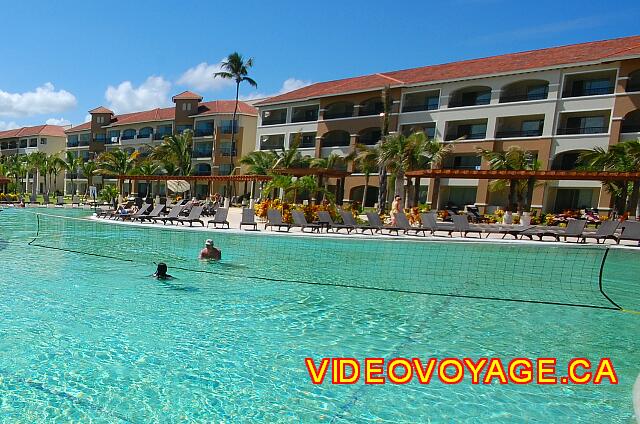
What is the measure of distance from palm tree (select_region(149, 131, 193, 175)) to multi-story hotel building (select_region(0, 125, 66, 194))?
33.7 metres

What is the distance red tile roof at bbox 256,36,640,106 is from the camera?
3219cm

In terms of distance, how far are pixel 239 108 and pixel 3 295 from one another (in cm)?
5147

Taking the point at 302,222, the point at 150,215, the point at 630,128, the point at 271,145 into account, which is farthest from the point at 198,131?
the point at 630,128

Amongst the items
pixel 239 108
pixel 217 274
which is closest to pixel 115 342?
pixel 217 274

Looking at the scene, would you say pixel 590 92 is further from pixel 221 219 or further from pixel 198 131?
pixel 198 131

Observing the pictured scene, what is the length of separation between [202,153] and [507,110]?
122 ft

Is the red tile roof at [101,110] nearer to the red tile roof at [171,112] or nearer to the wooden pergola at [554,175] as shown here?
the red tile roof at [171,112]

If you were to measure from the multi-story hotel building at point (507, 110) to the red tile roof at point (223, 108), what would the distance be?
1397cm

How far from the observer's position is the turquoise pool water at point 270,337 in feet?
13.8

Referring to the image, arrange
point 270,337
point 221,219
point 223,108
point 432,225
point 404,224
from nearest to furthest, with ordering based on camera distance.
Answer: point 270,337 → point 404,224 → point 432,225 → point 221,219 → point 223,108

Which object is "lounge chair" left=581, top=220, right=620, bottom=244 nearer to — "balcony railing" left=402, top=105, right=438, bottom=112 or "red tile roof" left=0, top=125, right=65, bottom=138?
"balcony railing" left=402, top=105, right=438, bottom=112

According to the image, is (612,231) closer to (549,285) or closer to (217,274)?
(549,285)

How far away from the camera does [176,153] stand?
168 ft

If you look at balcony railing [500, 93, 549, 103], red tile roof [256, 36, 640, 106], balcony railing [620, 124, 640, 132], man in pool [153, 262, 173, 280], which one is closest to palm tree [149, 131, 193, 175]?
red tile roof [256, 36, 640, 106]
